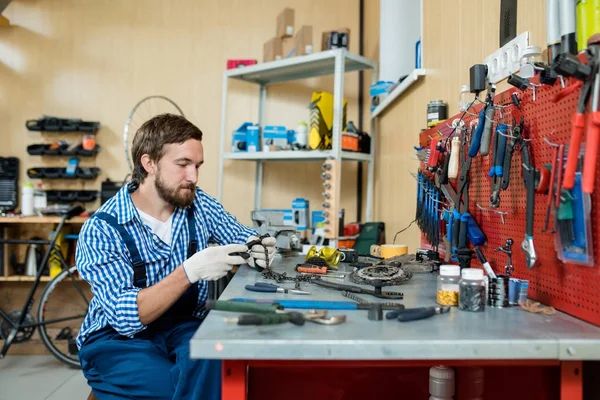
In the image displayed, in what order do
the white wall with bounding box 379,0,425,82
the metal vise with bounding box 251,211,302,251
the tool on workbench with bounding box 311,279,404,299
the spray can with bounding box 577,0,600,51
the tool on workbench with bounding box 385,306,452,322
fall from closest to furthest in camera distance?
the tool on workbench with bounding box 385,306,452,322
the spray can with bounding box 577,0,600,51
the tool on workbench with bounding box 311,279,404,299
the metal vise with bounding box 251,211,302,251
the white wall with bounding box 379,0,425,82

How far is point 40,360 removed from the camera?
139 inches

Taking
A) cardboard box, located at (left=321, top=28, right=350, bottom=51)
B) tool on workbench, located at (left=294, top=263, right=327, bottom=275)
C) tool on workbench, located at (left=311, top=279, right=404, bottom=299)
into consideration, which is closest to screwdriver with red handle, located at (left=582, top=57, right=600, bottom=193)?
tool on workbench, located at (left=311, top=279, right=404, bottom=299)

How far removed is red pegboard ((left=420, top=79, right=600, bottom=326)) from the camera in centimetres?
102

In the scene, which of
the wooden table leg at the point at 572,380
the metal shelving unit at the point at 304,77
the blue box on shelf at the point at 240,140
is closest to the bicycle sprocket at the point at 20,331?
the metal shelving unit at the point at 304,77

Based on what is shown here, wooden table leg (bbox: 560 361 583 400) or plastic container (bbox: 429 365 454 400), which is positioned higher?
wooden table leg (bbox: 560 361 583 400)

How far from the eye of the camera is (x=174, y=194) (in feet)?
6.17

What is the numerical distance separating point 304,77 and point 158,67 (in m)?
1.17

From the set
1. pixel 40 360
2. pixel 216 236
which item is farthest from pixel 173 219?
pixel 40 360

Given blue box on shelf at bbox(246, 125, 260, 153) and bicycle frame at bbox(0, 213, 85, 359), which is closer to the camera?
bicycle frame at bbox(0, 213, 85, 359)

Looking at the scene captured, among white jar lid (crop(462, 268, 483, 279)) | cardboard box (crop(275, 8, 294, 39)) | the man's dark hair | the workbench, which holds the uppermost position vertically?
cardboard box (crop(275, 8, 294, 39))

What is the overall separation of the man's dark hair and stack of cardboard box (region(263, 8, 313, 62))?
173 cm

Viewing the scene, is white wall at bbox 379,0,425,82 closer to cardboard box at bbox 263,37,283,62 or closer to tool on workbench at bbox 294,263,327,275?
cardboard box at bbox 263,37,283,62

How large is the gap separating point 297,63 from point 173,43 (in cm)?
120

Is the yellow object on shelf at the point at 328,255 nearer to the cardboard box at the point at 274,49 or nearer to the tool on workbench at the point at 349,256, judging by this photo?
the tool on workbench at the point at 349,256
